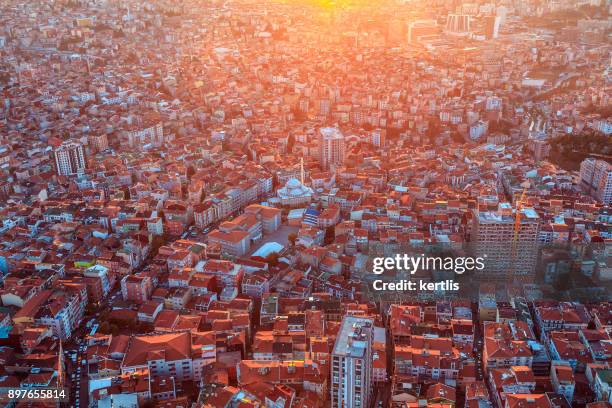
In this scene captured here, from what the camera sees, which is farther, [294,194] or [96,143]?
[96,143]

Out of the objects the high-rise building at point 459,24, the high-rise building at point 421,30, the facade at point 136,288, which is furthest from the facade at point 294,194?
the high-rise building at point 459,24

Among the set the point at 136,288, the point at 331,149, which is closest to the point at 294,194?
the point at 331,149

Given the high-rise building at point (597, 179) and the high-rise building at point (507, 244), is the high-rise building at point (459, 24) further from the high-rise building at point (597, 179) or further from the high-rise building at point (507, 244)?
the high-rise building at point (507, 244)

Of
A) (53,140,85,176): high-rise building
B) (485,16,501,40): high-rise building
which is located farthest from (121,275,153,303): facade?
(485,16,501,40): high-rise building

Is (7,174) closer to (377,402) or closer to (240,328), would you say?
(240,328)

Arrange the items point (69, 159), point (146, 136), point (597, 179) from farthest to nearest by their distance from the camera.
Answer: point (146, 136), point (69, 159), point (597, 179)

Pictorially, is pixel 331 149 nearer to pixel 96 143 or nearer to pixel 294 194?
pixel 294 194

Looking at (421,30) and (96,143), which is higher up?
(421,30)

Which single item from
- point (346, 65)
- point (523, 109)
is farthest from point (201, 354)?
point (346, 65)
